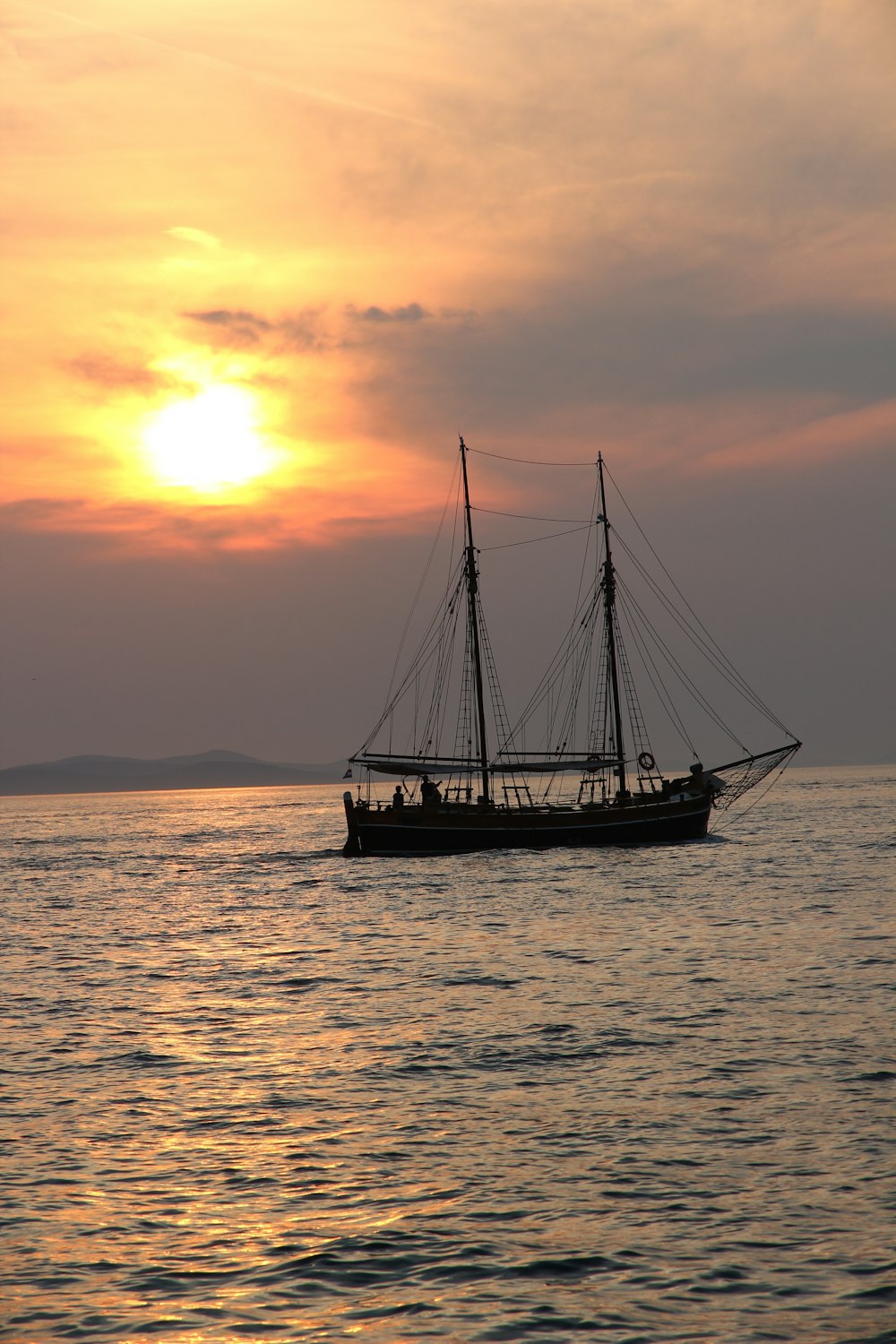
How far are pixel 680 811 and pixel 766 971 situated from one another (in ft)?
163

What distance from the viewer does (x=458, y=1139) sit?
17.0 m

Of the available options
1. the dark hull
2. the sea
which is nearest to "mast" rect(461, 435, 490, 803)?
the dark hull

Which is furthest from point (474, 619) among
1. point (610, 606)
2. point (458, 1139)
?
point (458, 1139)

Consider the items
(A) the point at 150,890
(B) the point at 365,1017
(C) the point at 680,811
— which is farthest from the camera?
(C) the point at 680,811

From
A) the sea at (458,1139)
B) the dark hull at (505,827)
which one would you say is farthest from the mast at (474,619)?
the sea at (458,1139)

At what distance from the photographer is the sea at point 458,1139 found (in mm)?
11695

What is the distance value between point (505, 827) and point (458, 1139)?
61399 mm

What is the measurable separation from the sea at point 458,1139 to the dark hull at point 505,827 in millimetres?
35193

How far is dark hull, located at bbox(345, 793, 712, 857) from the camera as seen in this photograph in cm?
7650

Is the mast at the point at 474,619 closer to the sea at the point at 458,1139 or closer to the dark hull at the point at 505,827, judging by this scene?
the dark hull at the point at 505,827

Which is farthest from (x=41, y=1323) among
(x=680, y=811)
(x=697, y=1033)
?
(x=680, y=811)

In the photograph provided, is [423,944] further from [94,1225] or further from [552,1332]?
[552,1332]

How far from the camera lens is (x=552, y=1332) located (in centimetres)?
1095

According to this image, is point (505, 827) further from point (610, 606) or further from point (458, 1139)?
point (458, 1139)
